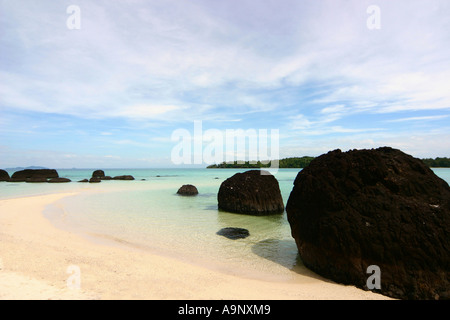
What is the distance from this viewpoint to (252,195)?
1440cm

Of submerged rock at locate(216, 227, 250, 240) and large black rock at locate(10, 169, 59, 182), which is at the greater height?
large black rock at locate(10, 169, 59, 182)

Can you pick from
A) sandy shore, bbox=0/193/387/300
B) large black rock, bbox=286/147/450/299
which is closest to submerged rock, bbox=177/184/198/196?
sandy shore, bbox=0/193/387/300

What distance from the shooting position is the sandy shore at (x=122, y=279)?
466 centimetres

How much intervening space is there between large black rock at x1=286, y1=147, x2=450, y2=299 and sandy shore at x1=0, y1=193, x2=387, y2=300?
0.51 meters

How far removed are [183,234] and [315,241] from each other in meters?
5.51

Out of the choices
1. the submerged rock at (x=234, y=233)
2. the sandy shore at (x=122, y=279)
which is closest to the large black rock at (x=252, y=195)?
the submerged rock at (x=234, y=233)

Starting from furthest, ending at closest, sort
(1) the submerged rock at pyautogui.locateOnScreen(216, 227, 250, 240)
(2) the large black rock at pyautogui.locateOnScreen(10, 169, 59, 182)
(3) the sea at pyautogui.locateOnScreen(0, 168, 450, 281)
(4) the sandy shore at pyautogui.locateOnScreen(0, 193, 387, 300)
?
(2) the large black rock at pyautogui.locateOnScreen(10, 169, 59, 182), (1) the submerged rock at pyautogui.locateOnScreen(216, 227, 250, 240), (3) the sea at pyautogui.locateOnScreen(0, 168, 450, 281), (4) the sandy shore at pyautogui.locateOnScreen(0, 193, 387, 300)

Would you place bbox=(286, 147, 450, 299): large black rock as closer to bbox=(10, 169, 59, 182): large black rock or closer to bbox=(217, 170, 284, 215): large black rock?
bbox=(217, 170, 284, 215): large black rock

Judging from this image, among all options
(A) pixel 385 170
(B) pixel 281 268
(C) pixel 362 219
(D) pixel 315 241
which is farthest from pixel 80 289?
(A) pixel 385 170

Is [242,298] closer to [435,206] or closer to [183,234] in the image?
[435,206]

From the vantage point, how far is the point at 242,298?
15.3 feet

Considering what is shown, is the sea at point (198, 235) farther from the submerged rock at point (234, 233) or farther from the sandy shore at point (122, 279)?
the sandy shore at point (122, 279)

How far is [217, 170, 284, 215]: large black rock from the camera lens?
14281mm

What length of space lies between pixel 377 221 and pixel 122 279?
18.1ft
